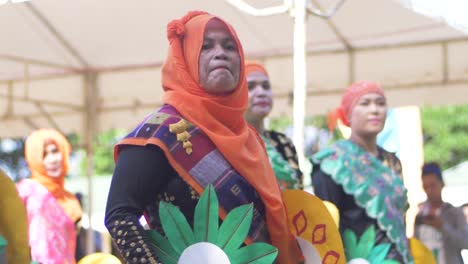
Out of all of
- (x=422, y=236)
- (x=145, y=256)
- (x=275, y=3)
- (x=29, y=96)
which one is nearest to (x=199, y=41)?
(x=145, y=256)

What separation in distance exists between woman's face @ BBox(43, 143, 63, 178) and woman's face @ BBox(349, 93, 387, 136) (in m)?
3.25

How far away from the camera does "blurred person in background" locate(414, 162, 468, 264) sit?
706cm

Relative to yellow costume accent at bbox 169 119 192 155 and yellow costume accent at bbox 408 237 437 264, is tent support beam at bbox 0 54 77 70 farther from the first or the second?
yellow costume accent at bbox 169 119 192 155

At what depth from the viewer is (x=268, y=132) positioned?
18.8 feet

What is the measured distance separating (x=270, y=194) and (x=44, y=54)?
266 inches

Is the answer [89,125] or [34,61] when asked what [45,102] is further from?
[34,61]

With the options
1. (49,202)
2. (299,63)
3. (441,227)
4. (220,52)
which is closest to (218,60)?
(220,52)

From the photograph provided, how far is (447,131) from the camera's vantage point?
1225 inches

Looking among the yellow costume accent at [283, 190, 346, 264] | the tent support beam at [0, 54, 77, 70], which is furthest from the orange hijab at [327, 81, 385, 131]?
the tent support beam at [0, 54, 77, 70]

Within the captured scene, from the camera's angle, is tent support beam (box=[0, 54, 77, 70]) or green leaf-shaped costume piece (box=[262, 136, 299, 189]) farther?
tent support beam (box=[0, 54, 77, 70])

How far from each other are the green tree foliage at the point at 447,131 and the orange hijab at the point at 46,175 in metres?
23.4

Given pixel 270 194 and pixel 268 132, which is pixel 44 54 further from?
pixel 270 194

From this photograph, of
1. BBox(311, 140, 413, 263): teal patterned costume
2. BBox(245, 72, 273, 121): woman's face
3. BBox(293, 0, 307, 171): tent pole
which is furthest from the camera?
BBox(293, 0, 307, 171): tent pole

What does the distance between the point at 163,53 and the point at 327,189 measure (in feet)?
A: 15.5
